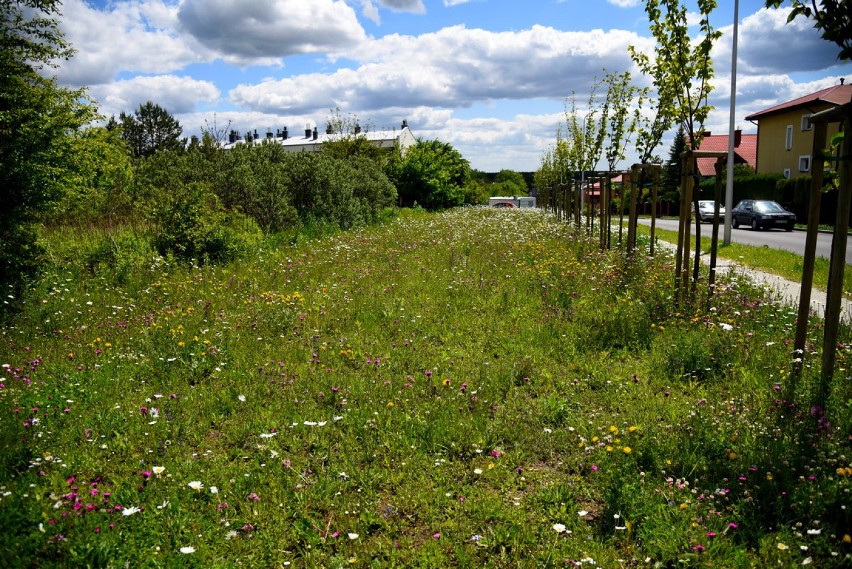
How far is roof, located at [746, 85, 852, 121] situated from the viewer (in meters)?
38.8

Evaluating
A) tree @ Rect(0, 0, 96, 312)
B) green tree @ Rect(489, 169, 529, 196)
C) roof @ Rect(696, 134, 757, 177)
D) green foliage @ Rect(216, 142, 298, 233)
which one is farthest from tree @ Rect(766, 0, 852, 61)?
green tree @ Rect(489, 169, 529, 196)

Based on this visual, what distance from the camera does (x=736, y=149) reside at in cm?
6200

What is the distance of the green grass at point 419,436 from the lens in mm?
3262

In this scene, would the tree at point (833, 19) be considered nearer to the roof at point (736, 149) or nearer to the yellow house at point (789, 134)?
the yellow house at point (789, 134)

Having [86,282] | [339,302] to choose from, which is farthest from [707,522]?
[86,282]

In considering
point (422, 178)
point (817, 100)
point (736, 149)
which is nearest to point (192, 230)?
point (422, 178)

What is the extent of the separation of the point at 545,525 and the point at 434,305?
5.09 m

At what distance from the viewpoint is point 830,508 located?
322 cm

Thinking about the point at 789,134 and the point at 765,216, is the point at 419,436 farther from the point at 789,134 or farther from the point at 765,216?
the point at 789,134

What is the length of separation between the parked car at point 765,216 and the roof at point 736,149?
30459 millimetres

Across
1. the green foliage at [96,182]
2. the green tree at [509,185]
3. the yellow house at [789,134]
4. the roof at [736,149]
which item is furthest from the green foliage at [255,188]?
the green tree at [509,185]

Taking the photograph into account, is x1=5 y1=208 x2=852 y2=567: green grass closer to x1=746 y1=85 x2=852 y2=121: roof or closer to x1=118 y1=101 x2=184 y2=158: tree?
x1=746 y1=85 x2=852 y2=121: roof

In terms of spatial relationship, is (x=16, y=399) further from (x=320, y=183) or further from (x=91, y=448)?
(x=320, y=183)

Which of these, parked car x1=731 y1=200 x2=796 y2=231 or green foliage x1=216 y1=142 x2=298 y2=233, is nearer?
green foliage x1=216 y1=142 x2=298 y2=233
